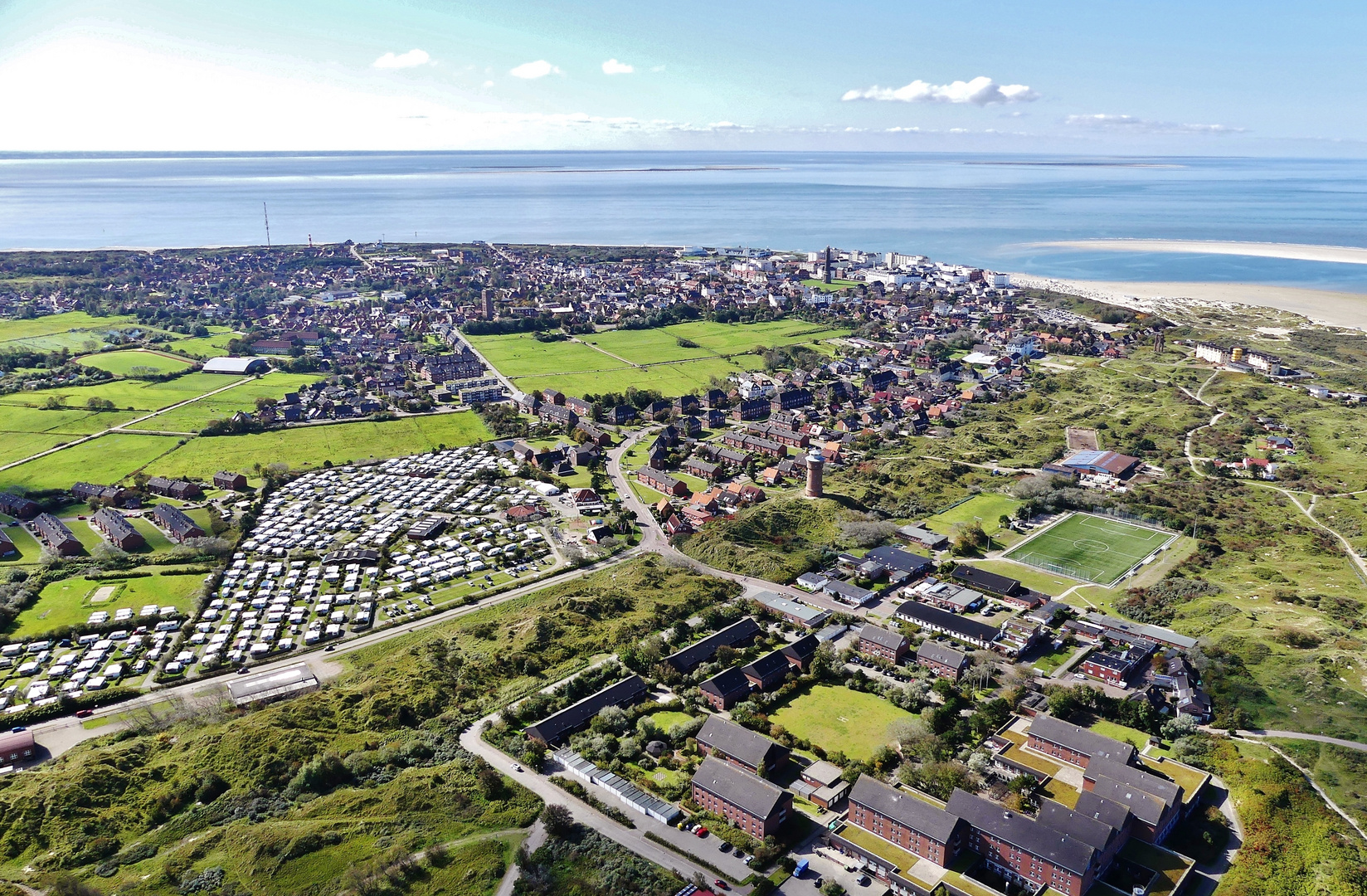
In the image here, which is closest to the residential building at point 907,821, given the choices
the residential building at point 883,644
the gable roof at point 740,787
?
the gable roof at point 740,787

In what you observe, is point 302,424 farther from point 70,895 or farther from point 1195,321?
point 1195,321

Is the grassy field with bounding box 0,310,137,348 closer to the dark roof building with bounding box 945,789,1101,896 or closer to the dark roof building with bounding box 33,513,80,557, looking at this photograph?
the dark roof building with bounding box 33,513,80,557

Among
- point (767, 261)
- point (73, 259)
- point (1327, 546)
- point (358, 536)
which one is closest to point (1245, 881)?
point (1327, 546)

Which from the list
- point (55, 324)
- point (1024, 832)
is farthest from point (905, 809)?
point (55, 324)

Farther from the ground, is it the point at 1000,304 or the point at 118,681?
the point at 1000,304

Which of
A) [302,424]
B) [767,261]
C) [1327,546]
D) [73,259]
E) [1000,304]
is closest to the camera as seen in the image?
[1327,546]

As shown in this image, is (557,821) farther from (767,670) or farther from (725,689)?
(767,670)
